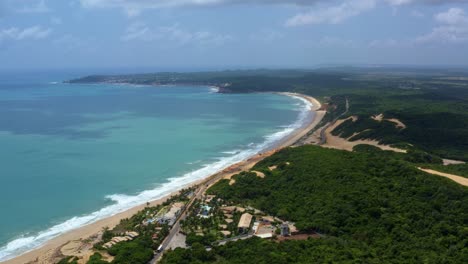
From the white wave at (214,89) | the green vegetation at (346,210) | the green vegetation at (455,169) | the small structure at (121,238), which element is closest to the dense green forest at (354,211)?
the green vegetation at (346,210)

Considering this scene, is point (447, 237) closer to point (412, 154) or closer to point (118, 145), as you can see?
point (412, 154)

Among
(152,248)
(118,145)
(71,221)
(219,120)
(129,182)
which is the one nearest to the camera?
(152,248)

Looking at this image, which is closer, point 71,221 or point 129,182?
point 71,221

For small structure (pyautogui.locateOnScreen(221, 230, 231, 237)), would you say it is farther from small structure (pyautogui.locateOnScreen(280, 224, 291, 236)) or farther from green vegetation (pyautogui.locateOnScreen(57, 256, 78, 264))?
green vegetation (pyautogui.locateOnScreen(57, 256, 78, 264))

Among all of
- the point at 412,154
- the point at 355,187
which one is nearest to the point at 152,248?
the point at 355,187

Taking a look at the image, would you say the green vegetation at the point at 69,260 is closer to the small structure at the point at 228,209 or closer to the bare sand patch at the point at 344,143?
the small structure at the point at 228,209

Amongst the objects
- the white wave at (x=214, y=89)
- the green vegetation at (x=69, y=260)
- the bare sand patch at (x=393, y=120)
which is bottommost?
the green vegetation at (x=69, y=260)

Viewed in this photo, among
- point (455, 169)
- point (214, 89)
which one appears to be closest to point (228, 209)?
point (455, 169)
